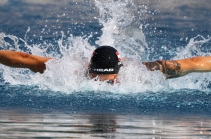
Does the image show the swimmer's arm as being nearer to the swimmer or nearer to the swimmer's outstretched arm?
the swimmer

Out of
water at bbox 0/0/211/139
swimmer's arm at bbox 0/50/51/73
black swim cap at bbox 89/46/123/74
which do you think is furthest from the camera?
swimmer's arm at bbox 0/50/51/73

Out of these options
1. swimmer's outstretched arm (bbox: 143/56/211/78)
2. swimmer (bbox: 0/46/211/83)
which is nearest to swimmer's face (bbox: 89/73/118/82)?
swimmer (bbox: 0/46/211/83)

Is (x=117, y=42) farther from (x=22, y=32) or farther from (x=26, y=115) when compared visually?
(x=22, y=32)

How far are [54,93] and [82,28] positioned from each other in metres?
11.7

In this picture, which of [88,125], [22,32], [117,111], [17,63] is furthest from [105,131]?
[22,32]

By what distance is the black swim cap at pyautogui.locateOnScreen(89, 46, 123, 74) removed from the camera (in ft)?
30.0

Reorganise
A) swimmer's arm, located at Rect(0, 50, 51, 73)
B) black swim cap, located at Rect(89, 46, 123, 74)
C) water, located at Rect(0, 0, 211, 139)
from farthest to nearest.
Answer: swimmer's arm, located at Rect(0, 50, 51, 73)
black swim cap, located at Rect(89, 46, 123, 74)
water, located at Rect(0, 0, 211, 139)

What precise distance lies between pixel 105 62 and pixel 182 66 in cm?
103

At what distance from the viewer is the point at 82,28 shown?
20.7m

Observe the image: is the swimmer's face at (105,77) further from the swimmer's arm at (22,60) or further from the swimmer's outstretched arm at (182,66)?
the swimmer's arm at (22,60)

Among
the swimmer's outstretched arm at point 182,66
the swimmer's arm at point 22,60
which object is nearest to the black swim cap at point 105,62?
the swimmer's outstretched arm at point 182,66

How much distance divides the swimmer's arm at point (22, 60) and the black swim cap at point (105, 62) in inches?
27.1

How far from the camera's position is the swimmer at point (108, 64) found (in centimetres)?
918

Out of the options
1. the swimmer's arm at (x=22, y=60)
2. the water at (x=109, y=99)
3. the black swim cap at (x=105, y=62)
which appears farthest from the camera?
the swimmer's arm at (x=22, y=60)
